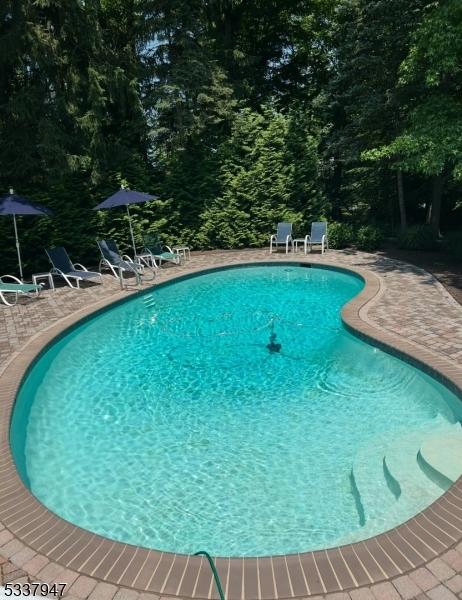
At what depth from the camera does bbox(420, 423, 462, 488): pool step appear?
4652 millimetres

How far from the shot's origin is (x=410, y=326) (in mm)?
8922

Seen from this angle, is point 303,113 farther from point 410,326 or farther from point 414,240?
point 410,326

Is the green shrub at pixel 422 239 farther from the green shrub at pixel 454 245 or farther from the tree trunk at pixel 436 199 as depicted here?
the green shrub at pixel 454 245

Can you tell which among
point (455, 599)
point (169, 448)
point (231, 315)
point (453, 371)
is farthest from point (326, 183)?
point (455, 599)

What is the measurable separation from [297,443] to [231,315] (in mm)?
5886

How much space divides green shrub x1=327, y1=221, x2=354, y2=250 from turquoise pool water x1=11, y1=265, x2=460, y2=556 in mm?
8622

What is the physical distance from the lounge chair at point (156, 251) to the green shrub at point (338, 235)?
6622 millimetres

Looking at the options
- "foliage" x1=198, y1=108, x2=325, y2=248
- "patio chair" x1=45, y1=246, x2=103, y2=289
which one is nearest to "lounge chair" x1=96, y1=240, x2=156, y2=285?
"patio chair" x1=45, y1=246, x2=103, y2=289

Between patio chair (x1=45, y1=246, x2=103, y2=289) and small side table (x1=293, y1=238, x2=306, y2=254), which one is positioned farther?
small side table (x1=293, y1=238, x2=306, y2=254)

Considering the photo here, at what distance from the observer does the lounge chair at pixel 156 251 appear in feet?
54.7

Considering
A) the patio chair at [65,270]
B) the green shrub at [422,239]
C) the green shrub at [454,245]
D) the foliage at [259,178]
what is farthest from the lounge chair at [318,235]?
the patio chair at [65,270]

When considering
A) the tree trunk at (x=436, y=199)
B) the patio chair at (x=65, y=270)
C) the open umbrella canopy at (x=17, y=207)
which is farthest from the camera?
the tree trunk at (x=436, y=199)

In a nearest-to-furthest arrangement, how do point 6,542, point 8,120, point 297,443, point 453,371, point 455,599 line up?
point 455,599, point 6,542, point 297,443, point 453,371, point 8,120

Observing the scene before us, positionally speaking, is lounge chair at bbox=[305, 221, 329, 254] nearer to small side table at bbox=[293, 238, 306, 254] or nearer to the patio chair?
small side table at bbox=[293, 238, 306, 254]
